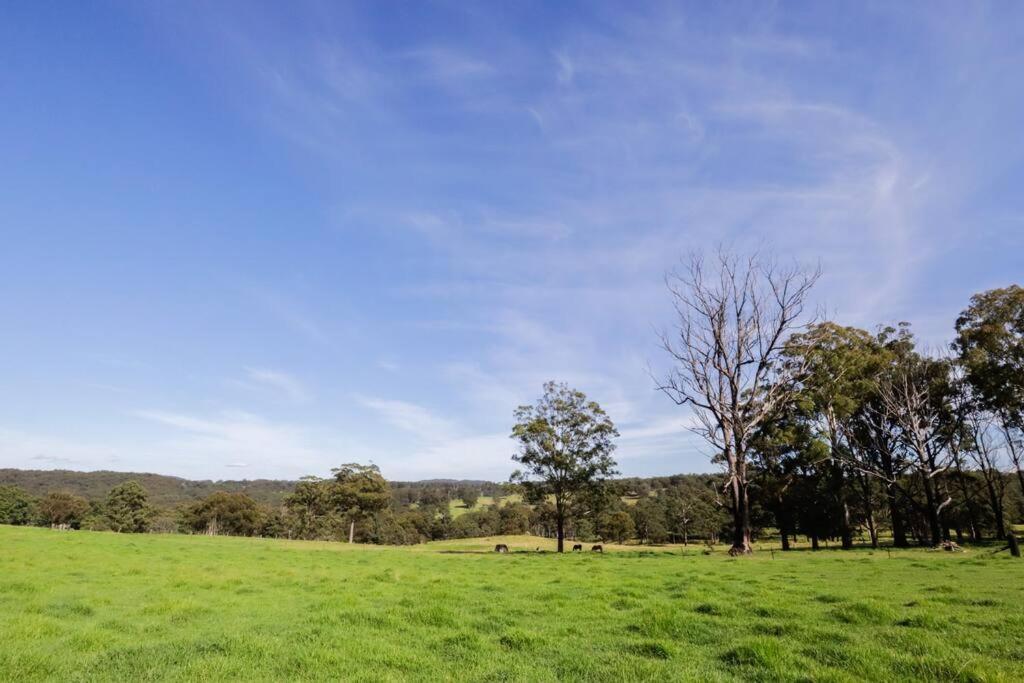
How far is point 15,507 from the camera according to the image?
94.9 meters

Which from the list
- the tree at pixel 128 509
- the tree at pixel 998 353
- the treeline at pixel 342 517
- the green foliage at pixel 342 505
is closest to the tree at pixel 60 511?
the treeline at pixel 342 517

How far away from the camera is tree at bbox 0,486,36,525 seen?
91.9m

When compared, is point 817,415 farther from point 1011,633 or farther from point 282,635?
point 282,635

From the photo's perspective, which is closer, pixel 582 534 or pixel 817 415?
pixel 817 415

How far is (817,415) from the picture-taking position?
50594 millimetres

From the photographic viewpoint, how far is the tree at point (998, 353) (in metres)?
40.0

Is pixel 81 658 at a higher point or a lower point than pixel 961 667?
lower

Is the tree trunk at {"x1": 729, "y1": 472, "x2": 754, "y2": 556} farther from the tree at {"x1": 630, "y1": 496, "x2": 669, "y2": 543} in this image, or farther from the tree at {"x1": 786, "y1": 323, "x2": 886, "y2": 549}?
the tree at {"x1": 630, "y1": 496, "x2": 669, "y2": 543}

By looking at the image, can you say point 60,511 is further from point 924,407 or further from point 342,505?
point 924,407

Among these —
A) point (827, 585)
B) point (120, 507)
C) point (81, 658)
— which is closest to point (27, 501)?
point (120, 507)

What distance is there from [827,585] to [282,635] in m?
16.7

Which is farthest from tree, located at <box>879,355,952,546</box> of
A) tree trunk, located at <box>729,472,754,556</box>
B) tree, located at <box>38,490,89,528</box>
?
tree, located at <box>38,490,89,528</box>

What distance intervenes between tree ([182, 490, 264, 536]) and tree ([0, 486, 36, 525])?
1012 inches

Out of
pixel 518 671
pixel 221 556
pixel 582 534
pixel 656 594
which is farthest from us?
pixel 582 534
